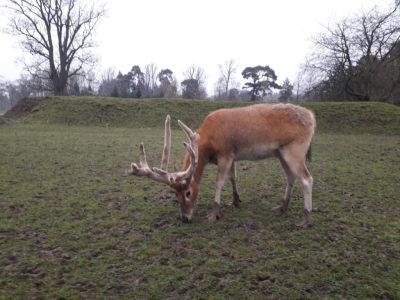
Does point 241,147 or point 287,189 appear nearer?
point 241,147

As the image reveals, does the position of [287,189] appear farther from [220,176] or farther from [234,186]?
[220,176]

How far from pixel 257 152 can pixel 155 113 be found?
20.3m

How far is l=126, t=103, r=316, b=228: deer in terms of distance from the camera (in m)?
5.52

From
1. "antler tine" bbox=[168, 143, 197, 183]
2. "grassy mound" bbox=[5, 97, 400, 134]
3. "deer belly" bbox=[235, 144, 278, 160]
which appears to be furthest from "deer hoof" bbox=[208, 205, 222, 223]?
"grassy mound" bbox=[5, 97, 400, 134]

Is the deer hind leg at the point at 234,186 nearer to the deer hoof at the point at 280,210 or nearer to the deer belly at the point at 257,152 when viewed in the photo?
the deer belly at the point at 257,152

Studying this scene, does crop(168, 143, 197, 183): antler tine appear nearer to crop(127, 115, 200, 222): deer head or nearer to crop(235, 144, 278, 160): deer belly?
crop(127, 115, 200, 222): deer head

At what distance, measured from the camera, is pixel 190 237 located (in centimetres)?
516

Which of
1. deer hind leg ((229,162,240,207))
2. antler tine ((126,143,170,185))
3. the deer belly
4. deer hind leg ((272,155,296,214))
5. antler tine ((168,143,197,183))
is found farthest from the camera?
deer hind leg ((229,162,240,207))

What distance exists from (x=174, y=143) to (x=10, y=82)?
367ft

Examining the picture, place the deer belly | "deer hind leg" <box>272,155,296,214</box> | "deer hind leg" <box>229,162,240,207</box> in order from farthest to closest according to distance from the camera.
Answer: "deer hind leg" <box>229,162,240,207</box>
"deer hind leg" <box>272,155,296,214</box>
the deer belly

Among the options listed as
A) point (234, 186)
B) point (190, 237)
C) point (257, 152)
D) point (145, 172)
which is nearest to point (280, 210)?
point (234, 186)

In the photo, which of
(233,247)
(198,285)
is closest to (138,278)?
(198,285)

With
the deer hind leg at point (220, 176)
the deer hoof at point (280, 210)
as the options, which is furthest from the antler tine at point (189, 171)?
the deer hoof at point (280, 210)

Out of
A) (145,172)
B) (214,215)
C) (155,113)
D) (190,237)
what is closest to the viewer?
(190,237)
